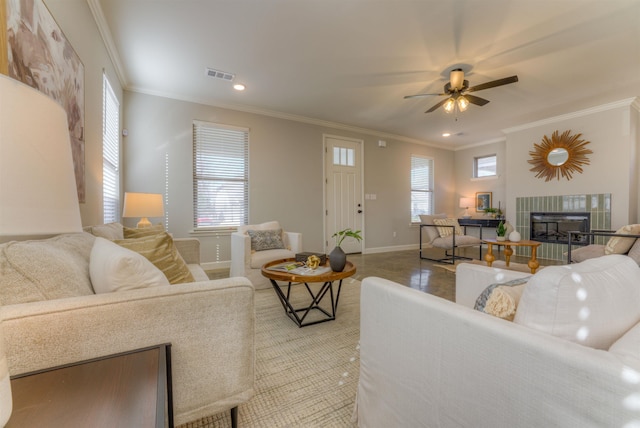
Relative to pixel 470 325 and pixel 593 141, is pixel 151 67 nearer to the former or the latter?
pixel 470 325

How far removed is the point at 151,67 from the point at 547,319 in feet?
13.6

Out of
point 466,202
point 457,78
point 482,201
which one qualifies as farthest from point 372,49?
point 482,201

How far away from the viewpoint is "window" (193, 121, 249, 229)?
4070 millimetres

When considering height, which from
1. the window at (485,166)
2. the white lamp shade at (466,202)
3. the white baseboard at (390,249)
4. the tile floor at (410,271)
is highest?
the window at (485,166)

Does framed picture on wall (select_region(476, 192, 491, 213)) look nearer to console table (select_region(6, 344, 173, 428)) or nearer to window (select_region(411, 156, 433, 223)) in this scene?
window (select_region(411, 156, 433, 223))

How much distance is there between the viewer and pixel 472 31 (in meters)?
2.47

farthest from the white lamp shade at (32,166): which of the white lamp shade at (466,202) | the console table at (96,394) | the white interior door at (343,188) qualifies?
the white lamp shade at (466,202)

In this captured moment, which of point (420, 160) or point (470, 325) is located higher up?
point (420, 160)

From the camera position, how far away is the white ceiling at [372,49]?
224cm

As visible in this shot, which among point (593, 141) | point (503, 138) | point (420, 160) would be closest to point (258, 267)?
point (420, 160)

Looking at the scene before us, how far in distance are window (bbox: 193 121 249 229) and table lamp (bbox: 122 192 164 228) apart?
103cm

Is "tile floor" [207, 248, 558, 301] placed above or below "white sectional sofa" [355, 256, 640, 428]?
below

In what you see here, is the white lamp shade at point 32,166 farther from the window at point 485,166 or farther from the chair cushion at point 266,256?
the window at point 485,166

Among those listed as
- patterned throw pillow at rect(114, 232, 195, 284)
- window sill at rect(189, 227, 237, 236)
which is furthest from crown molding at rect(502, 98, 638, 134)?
A: patterned throw pillow at rect(114, 232, 195, 284)
